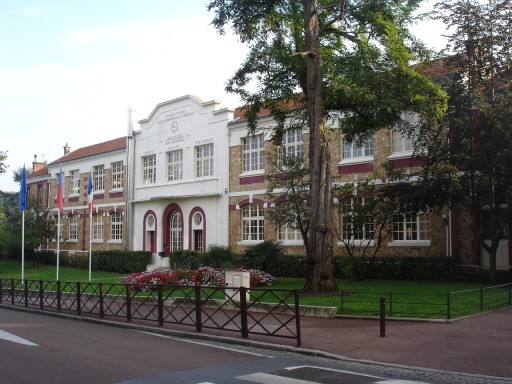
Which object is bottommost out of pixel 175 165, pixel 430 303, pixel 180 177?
pixel 430 303

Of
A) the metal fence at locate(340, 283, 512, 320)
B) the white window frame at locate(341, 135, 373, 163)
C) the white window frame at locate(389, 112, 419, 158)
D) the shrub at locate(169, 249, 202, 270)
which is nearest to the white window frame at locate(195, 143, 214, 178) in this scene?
the shrub at locate(169, 249, 202, 270)

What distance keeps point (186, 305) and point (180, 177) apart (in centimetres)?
1912

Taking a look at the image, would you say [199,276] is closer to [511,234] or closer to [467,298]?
[467,298]

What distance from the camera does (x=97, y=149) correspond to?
4409 cm

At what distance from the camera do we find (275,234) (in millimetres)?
28875

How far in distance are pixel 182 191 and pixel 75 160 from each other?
47.2ft

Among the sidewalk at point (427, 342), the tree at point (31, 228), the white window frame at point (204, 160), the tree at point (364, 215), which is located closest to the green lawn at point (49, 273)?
the tree at point (31, 228)

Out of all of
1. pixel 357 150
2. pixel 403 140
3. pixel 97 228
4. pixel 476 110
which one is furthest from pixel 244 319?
pixel 97 228

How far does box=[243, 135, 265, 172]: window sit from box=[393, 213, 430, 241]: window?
8648mm

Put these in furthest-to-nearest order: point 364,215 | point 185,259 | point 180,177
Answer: point 180,177
point 185,259
point 364,215

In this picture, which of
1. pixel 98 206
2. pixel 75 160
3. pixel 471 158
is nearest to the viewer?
pixel 471 158

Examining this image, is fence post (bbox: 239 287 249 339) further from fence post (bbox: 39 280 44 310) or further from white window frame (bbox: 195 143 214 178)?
white window frame (bbox: 195 143 214 178)

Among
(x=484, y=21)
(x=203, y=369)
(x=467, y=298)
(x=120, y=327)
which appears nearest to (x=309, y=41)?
(x=484, y=21)

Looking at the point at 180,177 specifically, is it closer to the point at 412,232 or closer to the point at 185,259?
the point at 185,259
